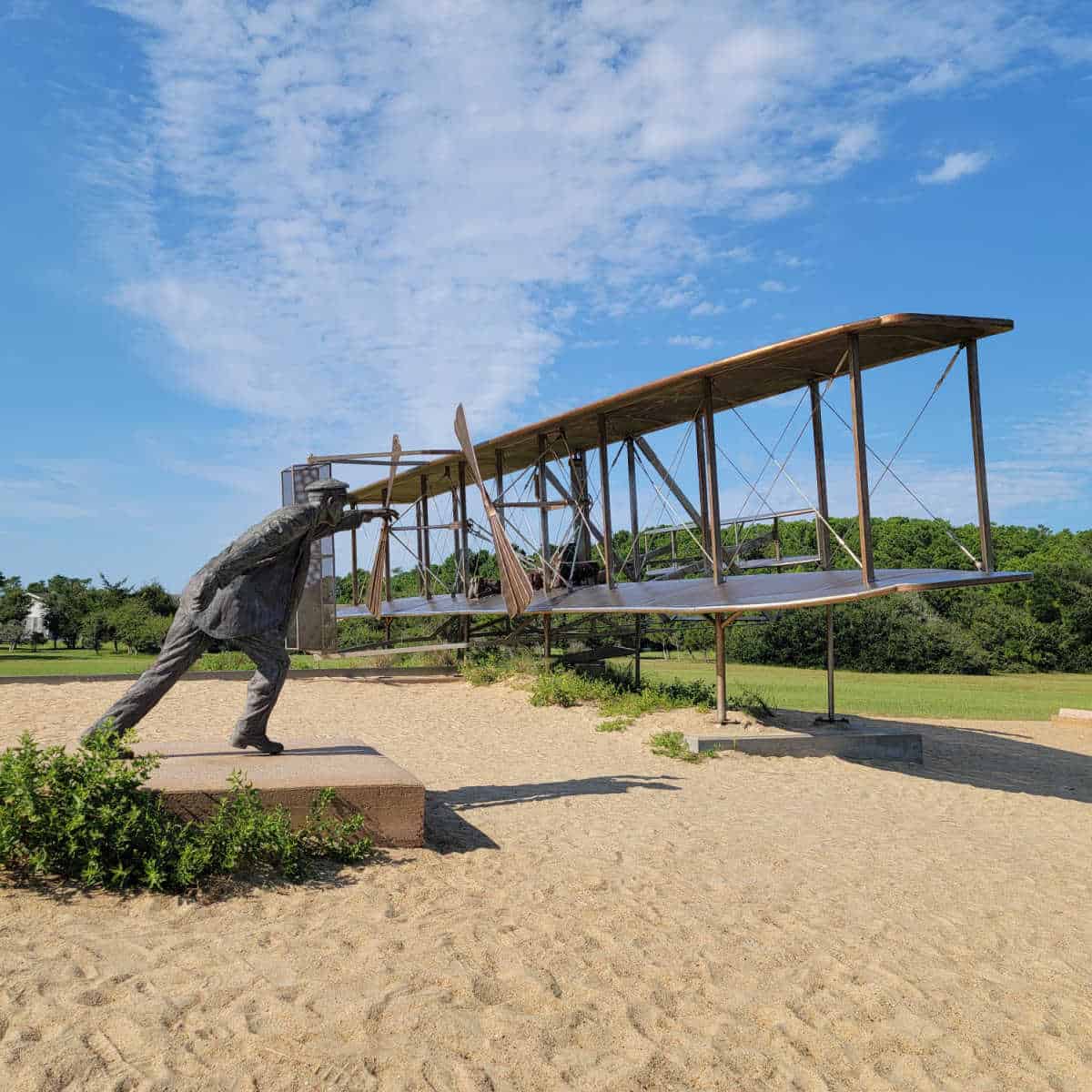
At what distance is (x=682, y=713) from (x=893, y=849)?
6.62 meters

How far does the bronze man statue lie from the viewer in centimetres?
715

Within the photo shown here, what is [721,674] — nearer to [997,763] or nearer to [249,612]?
[997,763]

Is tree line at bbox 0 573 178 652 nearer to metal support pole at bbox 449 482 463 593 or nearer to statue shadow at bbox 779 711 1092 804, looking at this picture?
metal support pole at bbox 449 482 463 593

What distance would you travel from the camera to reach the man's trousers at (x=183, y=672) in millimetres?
7016

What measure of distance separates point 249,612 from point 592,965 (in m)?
3.89

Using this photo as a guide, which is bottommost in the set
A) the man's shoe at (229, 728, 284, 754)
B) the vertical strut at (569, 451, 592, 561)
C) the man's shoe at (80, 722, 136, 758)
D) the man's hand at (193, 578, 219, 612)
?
the man's shoe at (229, 728, 284, 754)

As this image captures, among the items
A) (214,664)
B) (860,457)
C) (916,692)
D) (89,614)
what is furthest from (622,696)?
(89,614)

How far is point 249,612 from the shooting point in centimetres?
731

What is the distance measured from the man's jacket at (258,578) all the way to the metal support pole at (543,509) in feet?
39.2

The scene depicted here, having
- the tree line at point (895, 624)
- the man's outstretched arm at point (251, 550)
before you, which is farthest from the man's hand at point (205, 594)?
the tree line at point (895, 624)

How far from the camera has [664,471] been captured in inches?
731

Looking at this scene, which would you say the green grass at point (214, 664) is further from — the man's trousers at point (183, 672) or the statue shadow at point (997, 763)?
the man's trousers at point (183, 672)

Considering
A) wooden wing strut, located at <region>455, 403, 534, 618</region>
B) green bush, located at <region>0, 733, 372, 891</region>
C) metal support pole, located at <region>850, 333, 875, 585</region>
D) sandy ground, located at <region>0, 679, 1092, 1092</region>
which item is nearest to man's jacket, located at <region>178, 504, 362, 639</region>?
green bush, located at <region>0, 733, 372, 891</region>

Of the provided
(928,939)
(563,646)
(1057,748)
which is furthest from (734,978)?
(563,646)
